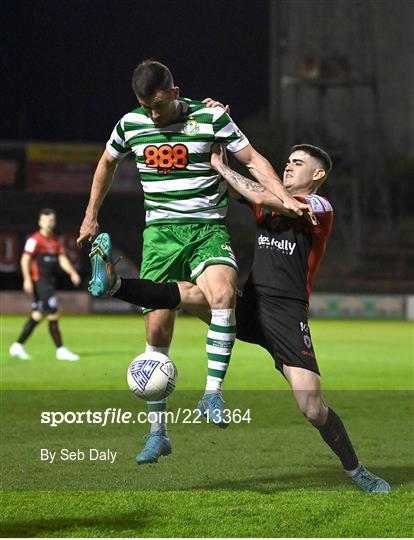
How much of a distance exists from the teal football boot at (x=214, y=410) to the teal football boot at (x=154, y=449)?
1.85 ft

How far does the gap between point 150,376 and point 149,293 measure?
0.54m

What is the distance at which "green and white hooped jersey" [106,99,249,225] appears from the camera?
265 inches

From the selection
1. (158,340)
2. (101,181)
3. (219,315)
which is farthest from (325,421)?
(101,181)

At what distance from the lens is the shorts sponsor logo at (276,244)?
662 centimetres

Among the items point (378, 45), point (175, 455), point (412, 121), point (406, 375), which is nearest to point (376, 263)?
point (412, 121)

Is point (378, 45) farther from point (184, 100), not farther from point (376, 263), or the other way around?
point (184, 100)

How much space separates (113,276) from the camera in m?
6.21

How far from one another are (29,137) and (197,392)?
27892 millimetres

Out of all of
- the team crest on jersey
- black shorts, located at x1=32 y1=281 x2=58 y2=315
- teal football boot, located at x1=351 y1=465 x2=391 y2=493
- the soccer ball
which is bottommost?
black shorts, located at x1=32 y1=281 x2=58 y2=315

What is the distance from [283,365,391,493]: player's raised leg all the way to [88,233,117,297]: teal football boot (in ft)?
4.03

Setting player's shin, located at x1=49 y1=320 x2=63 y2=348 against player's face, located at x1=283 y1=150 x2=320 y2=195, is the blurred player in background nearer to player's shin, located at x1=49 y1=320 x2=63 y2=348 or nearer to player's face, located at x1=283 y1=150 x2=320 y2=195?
player's shin, located at x1=49 y1=320 x2=63 y2=348

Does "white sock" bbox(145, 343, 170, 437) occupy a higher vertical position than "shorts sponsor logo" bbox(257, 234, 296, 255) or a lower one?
lower

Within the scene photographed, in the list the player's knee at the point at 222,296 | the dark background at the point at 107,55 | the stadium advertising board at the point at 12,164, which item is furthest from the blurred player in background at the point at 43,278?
the stadium advertising board at the point at 12,164

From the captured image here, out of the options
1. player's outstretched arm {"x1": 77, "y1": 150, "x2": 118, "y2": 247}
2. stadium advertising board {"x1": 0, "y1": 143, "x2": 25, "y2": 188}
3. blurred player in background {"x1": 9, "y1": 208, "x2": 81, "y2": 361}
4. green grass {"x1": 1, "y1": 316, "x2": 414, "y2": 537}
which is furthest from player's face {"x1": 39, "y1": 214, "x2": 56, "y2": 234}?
stadium advertising board {"x1": 0, "y1": 143, "x2": 25, "y2": 188}
